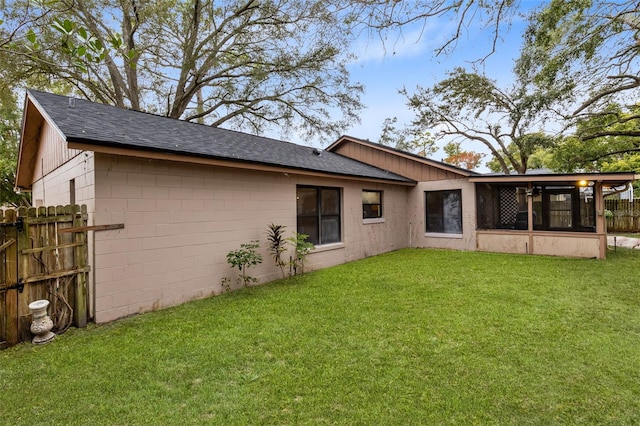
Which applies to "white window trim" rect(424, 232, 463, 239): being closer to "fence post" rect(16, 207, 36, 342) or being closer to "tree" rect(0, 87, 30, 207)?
"fence post" rect(16, 207, 36, 342)

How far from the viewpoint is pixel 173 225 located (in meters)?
5.04

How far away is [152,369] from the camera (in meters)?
2.97

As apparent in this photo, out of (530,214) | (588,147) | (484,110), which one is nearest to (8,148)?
(530,214)

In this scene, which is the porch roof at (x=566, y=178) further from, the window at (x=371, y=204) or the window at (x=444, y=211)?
the window at (x=371, y=204)

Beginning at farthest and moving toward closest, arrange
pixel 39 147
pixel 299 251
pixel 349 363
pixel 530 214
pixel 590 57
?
1. pixel 530 214
2. pixel 39 147
3. pixel 590 57
4. pixel 299 251
5. pixel 349 363

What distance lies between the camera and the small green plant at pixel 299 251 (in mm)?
6823

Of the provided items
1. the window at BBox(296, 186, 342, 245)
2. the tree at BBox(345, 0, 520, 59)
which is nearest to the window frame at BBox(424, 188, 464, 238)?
the window at BBox(296, 186, 342, 245)

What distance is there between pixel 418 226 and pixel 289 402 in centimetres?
974

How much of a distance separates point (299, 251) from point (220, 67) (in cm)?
1466

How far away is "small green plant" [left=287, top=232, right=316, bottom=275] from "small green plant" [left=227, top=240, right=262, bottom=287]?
881 millimetres

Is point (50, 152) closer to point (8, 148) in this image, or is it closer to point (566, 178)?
point (566, 178)

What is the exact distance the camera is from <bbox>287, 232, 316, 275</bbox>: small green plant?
682 cm

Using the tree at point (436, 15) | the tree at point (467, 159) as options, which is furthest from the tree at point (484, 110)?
the tree at point (467, 159)

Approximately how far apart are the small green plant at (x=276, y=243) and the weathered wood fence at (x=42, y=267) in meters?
3.24
